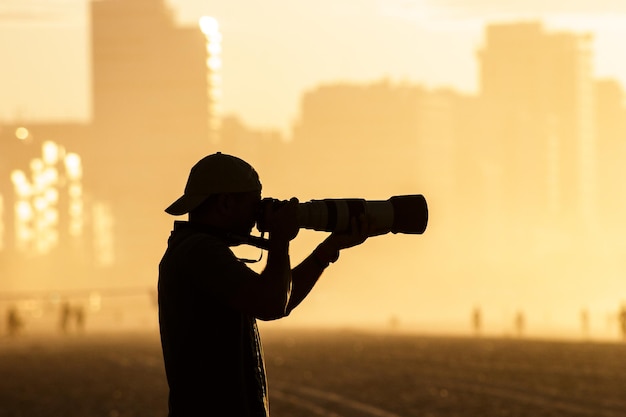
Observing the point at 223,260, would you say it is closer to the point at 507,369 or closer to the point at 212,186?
the point at 212,186

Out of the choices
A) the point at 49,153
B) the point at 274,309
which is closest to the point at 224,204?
the point at 274,309

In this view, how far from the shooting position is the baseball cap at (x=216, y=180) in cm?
561

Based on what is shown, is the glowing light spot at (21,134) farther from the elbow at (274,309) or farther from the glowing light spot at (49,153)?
the elbow at (274,309)

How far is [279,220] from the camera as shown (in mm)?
5480

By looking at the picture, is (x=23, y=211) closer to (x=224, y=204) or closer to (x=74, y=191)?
(x=74, y=191)

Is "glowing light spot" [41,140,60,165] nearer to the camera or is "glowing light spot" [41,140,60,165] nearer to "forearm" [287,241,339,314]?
"forearm" [287,241,339,314]

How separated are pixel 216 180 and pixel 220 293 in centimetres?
45

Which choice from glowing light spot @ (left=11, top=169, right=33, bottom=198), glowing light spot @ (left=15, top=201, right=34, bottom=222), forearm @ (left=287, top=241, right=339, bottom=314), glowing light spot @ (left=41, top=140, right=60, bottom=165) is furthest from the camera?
glowing light spot @ (left=41, top=140, right=60, bottom=165)

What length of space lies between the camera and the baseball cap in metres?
0.12

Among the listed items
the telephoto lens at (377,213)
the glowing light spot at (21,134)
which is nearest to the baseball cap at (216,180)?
the telephoto lens at (377,213)

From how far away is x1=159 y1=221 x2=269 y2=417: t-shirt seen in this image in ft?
18.0

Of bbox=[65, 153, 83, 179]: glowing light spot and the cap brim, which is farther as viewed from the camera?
bbox=[65, 153, 83, 179]: glowing light spot

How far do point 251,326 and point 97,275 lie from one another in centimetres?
17575

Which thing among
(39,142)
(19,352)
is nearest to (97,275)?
(39,142)
